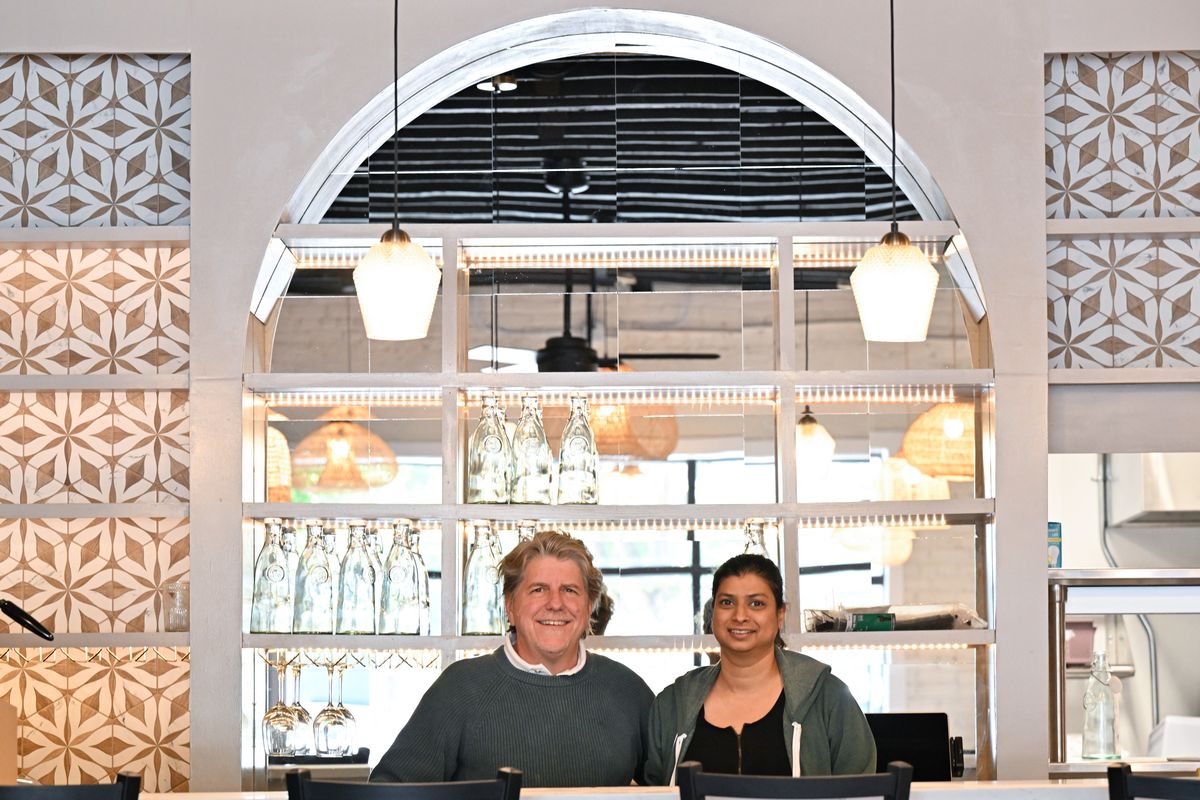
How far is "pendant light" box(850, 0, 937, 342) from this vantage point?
113 inches

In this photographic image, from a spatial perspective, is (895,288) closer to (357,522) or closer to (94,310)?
(357,522)

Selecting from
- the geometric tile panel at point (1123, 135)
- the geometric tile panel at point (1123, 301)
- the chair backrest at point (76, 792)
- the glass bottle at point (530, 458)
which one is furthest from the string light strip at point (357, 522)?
the geometric tile panel at point (1123, 135)

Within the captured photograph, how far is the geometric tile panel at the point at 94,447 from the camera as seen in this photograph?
3652mm

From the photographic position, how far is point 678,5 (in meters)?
3.58

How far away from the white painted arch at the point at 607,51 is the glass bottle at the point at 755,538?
93 centimetres

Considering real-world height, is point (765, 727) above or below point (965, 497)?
below

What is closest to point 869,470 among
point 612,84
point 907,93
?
point 907,93

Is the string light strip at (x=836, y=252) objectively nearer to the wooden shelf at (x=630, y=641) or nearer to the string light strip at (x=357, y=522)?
the wooden shelf at (x=630, y=641)

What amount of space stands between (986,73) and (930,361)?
2.43ft

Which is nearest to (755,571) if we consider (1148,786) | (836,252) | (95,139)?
(1148,786)

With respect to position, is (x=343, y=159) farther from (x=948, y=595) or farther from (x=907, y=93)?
(x=948, y=595)

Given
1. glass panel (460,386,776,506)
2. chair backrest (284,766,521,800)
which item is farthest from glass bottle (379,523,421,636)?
chair backrest (284,766,521,800)

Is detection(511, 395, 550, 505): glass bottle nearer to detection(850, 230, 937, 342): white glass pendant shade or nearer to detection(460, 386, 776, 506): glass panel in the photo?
detection(460, 386, 776, 506): glass panel

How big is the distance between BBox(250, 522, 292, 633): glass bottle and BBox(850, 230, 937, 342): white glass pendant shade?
1623mm
